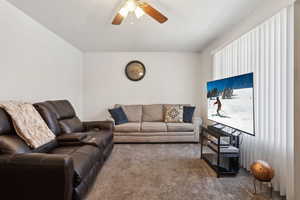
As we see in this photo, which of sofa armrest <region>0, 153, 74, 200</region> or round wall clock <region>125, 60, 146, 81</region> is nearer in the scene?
sofa armrest <region>0, 153, 74, 200</region>

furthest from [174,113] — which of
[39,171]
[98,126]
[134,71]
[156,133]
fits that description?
[39,171]

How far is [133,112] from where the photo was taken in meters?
4.71

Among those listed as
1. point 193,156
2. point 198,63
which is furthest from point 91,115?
point 198,63

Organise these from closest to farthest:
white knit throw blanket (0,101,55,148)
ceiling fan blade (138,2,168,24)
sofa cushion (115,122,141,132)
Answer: white knit throw blanket (0,101,55,148)
ceiling fan blade (138,2,168,24)
sofa cushion (115,122,141,132)

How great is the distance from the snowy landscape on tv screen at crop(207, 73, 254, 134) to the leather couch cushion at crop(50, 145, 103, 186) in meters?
1.97

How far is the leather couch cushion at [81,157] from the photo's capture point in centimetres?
169

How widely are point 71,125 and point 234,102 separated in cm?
262

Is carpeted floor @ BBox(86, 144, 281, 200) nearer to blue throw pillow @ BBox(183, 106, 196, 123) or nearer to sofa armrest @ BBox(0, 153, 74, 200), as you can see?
sofa armrest @ BBox(0, 153, 74, 200)

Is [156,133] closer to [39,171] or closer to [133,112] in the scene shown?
[133,112]

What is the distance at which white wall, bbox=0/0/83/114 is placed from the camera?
229 centimetres

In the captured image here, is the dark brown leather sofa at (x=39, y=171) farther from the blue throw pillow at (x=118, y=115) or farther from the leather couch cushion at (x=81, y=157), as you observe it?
the blue throw pillow at (x=118, y=115)

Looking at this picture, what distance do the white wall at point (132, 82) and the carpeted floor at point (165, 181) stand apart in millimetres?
2045

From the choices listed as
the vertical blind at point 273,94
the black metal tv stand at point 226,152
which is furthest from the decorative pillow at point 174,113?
the vertical blind at point 273,94

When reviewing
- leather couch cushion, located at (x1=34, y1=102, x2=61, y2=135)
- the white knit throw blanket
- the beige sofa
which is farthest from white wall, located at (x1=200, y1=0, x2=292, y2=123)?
leather couch cushion, located at (x1=34, y1=102, x2=61, y2=135)
